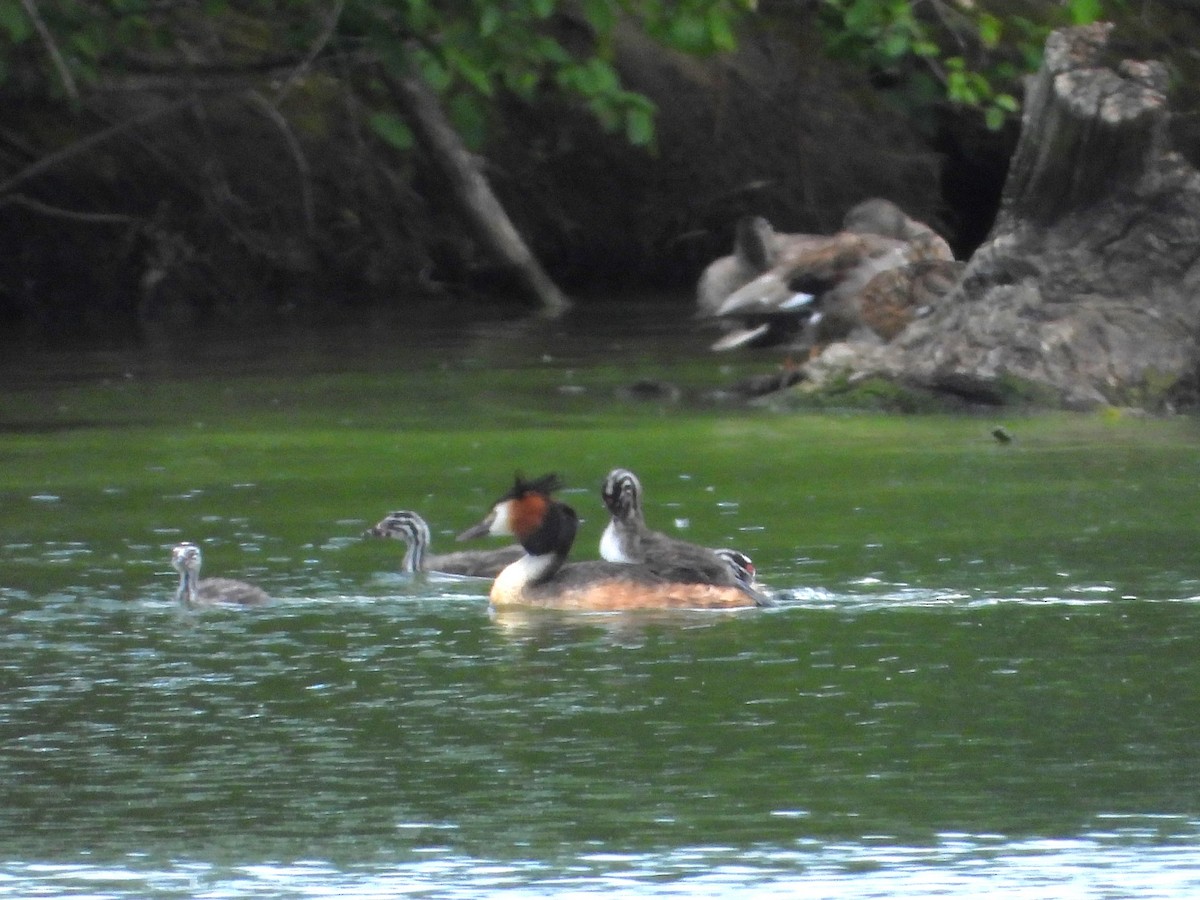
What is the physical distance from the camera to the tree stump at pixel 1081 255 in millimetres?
12297

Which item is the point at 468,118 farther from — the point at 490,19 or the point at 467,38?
the point at 490,19

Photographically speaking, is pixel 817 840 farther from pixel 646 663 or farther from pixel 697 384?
pixel 697 384

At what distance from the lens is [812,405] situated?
1224 centimetres

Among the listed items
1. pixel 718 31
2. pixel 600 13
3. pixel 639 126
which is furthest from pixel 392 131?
pixel 600 13

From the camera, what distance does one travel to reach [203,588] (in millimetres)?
7383

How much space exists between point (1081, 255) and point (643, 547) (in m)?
5.65


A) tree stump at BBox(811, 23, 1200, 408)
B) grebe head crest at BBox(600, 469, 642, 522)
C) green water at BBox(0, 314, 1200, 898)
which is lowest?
green water at BBox(0, 314, 1200, 898)

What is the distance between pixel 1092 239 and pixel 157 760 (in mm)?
8130

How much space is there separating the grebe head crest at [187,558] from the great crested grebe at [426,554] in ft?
2.47

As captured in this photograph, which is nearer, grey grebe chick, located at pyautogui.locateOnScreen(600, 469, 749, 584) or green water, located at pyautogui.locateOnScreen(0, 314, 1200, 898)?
green water, located at pyautogui.locateOnScreen(0, 314, 1200, 898)


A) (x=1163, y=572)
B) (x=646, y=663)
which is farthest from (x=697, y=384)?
(x=646, y=663)

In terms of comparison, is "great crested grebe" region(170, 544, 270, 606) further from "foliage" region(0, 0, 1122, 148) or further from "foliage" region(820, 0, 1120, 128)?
"foliage" region(820, 0, 1120, 128)

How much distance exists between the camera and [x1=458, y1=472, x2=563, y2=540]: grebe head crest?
25.7ft

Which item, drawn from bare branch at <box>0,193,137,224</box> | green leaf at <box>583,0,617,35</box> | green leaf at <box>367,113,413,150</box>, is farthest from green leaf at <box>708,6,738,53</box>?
bare branch at <box>0,193,137,224</box>
